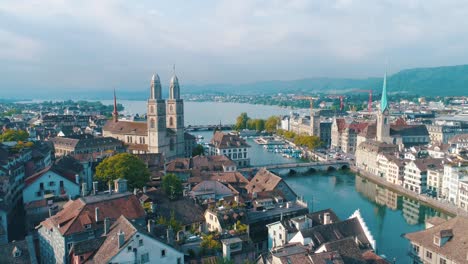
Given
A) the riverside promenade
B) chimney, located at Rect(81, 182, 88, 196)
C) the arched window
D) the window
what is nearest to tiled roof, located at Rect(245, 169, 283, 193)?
chimney, located at Rect(81, 182, 88, 196)

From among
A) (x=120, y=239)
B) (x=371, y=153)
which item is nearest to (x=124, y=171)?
(x=120, y=239)

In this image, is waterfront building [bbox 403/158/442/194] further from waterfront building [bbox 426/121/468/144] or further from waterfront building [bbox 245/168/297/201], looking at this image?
waterfront building [bbox 426/121/468/144]

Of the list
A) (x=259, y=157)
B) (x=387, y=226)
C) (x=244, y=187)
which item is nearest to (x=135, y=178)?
(x=244, y=187)

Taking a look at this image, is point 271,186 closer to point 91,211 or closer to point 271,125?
point 91,211

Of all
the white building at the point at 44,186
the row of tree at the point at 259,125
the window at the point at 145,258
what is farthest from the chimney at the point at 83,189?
the row of tree at the point at 259,125

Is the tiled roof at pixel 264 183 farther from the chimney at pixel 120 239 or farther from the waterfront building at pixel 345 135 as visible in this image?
the waterfront building at pixel 345 135

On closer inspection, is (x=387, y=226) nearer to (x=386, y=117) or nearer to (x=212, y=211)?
(x=212, y=211)
